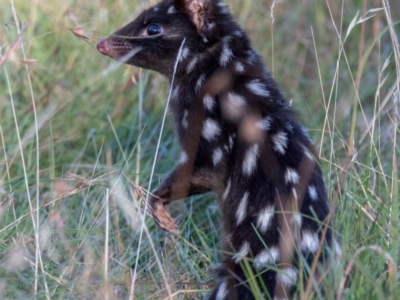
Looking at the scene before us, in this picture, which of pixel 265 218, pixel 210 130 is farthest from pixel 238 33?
pixel 265 218

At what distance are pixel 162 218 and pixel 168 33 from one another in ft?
2.69

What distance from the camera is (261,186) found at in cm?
326

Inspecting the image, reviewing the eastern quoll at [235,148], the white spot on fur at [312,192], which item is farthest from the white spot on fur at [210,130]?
the white spot on fur at [312,192]

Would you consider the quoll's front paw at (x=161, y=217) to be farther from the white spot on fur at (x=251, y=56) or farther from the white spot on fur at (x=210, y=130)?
the white spot on fur at (x=251, y=56)

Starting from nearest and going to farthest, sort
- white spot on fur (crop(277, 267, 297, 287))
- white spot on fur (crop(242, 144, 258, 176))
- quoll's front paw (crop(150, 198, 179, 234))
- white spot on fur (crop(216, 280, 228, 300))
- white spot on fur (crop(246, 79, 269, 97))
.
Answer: white spot on fur (crop(277, 267, 297, 287)) < white spot on fur (crop(216, 280, 228, 300)) < white spot on fur (crop(242, 144, 258, 176)) < white spot on fur (crop(246, 79, 269, 97)) < quoll's front paw (crop(150, 198, 179, 234))

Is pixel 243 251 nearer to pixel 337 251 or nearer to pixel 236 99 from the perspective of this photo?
pixel 337 251

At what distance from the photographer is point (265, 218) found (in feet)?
10.4

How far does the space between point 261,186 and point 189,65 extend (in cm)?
76

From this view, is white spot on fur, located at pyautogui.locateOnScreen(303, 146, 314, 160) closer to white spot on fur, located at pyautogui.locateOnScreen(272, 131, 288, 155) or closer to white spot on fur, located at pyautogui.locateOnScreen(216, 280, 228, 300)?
white spot on fur, located at pyautogui.locateOnScreen(272, 131, 288, 155)

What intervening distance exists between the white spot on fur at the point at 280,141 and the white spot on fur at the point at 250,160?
74 mm

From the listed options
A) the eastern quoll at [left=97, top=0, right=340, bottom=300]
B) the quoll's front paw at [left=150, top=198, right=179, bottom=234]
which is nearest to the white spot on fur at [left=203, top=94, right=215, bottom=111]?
the eastern quoll at [left=97, top=0, right=340, bottom=300]

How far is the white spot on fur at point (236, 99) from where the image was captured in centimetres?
350

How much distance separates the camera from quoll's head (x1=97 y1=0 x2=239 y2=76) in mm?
3812

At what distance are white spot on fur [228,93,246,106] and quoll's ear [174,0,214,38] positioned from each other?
384mm
